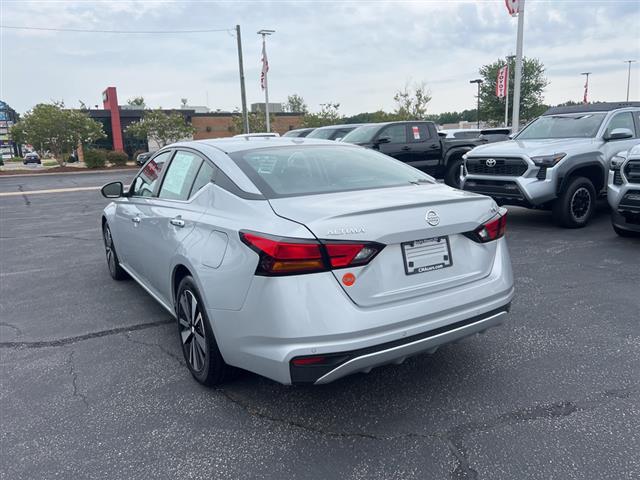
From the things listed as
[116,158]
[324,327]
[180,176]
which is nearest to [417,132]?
[180,176]

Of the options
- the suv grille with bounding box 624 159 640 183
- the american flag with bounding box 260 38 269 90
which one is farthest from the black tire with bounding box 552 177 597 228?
the american flag with bounding box 260 38 269 90

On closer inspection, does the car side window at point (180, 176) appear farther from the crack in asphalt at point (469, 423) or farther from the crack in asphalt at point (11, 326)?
the crack in asphalt at point (11, 326)

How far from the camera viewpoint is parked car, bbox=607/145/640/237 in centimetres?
639

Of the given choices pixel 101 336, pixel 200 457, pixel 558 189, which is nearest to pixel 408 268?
pixel 200 457

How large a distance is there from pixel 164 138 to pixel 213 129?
1703 cm

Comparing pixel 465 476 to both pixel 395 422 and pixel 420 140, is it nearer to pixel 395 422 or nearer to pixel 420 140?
pixel 395 422

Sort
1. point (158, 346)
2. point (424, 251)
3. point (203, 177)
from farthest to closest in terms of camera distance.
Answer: point (158, 346), point (203, 177), point (424, 251)

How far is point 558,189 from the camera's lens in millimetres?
7691

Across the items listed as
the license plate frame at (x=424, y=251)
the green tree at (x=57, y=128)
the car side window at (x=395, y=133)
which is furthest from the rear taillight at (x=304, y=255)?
the green tree at (x=57, y=128)

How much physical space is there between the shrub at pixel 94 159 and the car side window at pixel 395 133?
27.8m

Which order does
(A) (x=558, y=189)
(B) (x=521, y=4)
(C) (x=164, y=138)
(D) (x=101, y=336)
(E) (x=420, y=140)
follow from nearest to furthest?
(D) (x=101, y=336) < (A) (x=558, y=189) < (E) (x=420, y=140) < (B) (x=521, y=4) < (C) (x=164, y=138)

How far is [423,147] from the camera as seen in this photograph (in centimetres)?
1266

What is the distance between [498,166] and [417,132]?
4.83 metres

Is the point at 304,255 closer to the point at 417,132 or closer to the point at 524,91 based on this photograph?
the point at 417,132
